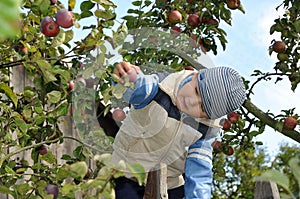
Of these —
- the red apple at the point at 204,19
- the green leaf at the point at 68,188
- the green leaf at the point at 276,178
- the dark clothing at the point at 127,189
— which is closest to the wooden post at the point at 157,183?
the dark clothing at the point at 127,189

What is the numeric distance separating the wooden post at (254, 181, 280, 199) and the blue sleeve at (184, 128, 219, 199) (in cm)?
17

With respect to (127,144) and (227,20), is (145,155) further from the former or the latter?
(227,20)

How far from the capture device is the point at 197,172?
162cm

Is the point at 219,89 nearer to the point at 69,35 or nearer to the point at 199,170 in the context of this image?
the point at 199,170

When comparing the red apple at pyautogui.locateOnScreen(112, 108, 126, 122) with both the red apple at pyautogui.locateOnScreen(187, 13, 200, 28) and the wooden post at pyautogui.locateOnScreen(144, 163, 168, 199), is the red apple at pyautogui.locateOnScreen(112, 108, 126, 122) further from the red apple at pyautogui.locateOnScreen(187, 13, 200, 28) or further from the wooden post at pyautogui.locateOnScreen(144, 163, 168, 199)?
the red apple at pyautogui.locateOnScreen(187, 13, 200, 28)

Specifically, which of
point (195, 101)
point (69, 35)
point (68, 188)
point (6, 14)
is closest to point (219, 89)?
point (195, 101)

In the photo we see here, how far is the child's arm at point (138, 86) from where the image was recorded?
1.27 m

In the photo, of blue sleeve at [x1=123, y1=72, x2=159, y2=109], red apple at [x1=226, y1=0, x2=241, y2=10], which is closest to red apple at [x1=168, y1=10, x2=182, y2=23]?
red apple at [x1=226, y1=0, x2=241, y2=10]

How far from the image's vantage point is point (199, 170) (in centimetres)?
163

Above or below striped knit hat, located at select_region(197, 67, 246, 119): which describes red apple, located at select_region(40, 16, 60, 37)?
above

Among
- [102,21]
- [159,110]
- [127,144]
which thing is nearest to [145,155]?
[127,144]

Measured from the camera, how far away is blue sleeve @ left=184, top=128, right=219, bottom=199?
5.25 ft

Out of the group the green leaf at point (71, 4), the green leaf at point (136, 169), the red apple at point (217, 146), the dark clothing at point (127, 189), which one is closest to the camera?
the green leaf at point (136, 169)

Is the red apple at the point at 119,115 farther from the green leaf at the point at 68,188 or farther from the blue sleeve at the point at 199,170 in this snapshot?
the green leaf at the point at 68,188
